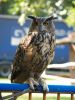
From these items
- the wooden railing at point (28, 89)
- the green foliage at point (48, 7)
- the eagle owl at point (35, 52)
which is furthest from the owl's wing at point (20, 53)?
the green foliage at point (48, 7)

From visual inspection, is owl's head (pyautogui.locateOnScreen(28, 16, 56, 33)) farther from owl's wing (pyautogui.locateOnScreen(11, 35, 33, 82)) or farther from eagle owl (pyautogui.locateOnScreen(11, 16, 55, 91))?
owl's wing (pyautogui.locateOnScreen(11, 35, 33, 82))

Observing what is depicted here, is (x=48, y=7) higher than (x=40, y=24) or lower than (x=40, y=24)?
higher

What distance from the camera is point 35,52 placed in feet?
17.0

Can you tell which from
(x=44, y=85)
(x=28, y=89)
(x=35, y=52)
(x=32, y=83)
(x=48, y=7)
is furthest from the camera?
(x=48, y=7)

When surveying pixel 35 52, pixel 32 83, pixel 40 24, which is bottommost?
pixel 32 83

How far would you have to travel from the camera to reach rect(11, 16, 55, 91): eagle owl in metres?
5.17

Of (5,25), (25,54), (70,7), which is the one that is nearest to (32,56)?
(25,54)

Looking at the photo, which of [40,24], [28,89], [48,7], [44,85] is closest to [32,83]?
[44,85]

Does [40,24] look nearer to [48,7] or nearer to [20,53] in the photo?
[20,53]

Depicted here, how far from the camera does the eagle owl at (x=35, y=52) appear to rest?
517 centimetres

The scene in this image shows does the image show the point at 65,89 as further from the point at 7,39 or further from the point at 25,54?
the point at 7,39

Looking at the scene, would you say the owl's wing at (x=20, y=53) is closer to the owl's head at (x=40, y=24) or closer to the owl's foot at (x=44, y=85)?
the owl's head at (x=40, y=24)

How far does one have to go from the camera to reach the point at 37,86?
16.0 ft

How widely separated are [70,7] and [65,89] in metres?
9.53
